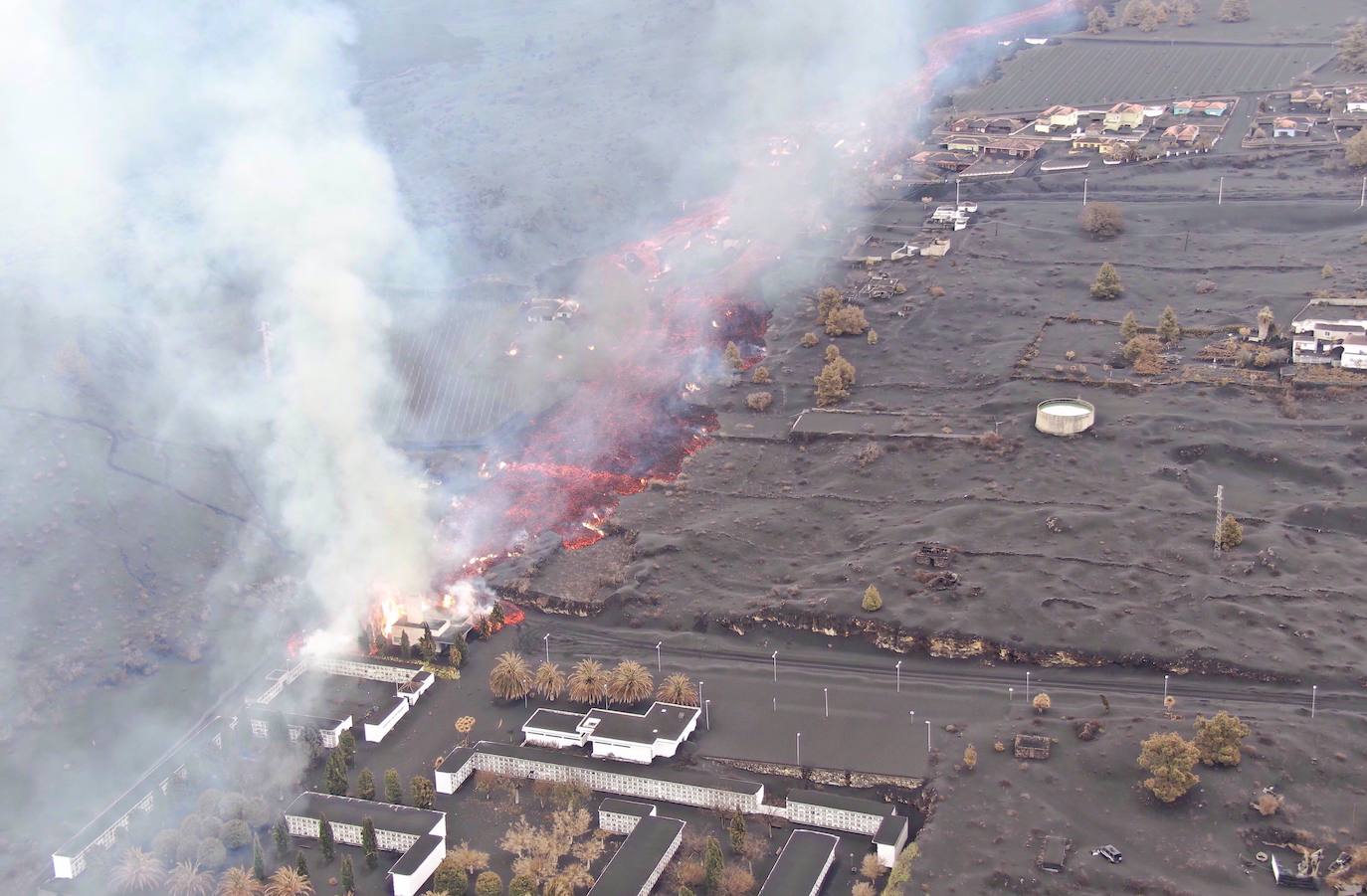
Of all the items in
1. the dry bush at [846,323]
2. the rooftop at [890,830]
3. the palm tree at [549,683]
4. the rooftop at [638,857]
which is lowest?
the rooftop at [890,830]

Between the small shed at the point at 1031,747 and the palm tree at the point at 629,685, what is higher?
the palm tree at the point at 629,685

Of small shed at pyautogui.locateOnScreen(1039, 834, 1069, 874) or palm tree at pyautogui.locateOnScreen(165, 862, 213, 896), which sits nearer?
small shed at pyautogui.locateOnScreen(1039, 834, 1069, 874)

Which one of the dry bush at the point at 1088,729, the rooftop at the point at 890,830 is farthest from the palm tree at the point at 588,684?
the dry bush at the point at 1088,729

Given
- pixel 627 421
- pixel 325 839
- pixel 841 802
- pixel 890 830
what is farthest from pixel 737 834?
pixel 627 421

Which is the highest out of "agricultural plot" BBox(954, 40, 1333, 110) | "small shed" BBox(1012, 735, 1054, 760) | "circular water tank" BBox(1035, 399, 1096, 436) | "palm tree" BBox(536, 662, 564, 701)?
"agricultural plot" BBox(954, 40, 1333, 110)

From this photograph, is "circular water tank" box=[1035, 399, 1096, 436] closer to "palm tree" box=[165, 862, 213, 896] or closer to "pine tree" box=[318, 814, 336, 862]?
"pine tree" box=[318, 814, 336, 862]

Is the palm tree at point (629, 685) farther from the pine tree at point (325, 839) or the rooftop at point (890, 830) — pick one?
the pine tree at point (325, 839)

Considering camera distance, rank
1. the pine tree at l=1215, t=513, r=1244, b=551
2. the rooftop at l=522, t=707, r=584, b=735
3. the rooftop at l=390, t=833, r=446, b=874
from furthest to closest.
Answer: the pine tree at l=1215, t=513, r=1244, b=551, the rooftop at l=522, t=707, r=584, b=735, the rooftop at l=390, t=833, r=446, b=874

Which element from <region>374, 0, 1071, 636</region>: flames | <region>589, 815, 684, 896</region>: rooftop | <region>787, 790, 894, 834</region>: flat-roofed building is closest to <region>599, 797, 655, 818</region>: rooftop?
<region>589, 815, 684, 896</region>: rooftop
